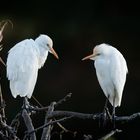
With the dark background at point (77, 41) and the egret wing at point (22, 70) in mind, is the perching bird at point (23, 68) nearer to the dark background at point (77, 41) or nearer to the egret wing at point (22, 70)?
the egret wing at point (22, 70)

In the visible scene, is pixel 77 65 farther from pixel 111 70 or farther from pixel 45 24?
pixel 111 70

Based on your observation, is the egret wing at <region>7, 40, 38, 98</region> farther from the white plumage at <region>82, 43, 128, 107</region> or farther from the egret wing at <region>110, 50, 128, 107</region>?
the egret wing at <region>110, 50, 128, 107</region>

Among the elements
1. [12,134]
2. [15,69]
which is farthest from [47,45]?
[12,134]

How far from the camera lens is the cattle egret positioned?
502 cm

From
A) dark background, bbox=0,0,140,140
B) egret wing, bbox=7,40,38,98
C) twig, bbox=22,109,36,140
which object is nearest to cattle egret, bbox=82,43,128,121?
egret wing, bbox=7,40,38,98

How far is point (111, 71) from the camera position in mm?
5051

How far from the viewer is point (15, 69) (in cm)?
502

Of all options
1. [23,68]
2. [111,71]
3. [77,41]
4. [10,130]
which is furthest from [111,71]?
[77,41]

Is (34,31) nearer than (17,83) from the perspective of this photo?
No

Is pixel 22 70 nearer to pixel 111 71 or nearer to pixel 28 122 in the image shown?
pixel 111 71

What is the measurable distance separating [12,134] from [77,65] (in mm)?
5432

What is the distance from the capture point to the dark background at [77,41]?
8820 millimetres

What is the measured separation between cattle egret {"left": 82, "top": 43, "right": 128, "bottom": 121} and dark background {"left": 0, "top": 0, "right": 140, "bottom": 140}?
345 centimetres

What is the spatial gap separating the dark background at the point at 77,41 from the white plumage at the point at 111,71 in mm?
3452
